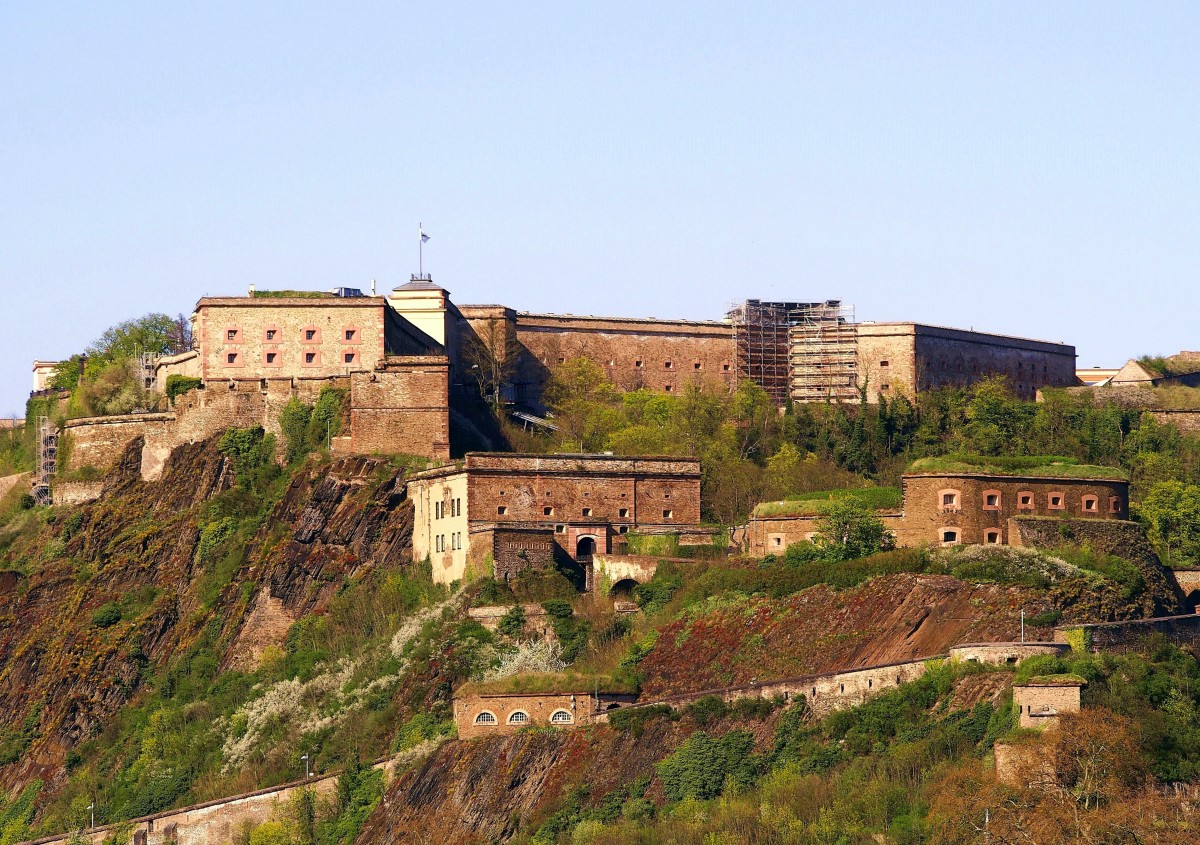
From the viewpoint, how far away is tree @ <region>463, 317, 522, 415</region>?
109000mm

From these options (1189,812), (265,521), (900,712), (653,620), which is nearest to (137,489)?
(265,521)

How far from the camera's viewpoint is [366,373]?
320 ft

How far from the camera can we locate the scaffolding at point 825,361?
379 ft

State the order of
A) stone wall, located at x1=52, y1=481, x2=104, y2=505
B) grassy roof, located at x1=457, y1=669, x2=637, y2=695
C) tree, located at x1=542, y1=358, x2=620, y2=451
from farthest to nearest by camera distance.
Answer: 1. stone wall, located at x1=52, y1=481, x2=104, y2=505
2. tree, located at x1=542, y1=358, x2=620, y2=451
3. grassy roof, located at x1=457, y1=669, x2=637, y2=695

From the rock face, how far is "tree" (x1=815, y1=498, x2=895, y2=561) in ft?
55.6

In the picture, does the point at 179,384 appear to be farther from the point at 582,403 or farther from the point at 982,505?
the point at 982,505

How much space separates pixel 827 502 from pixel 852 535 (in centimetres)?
341

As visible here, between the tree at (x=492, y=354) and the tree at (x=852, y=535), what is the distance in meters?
27.9

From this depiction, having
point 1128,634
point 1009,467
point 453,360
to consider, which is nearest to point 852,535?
point 1009,467

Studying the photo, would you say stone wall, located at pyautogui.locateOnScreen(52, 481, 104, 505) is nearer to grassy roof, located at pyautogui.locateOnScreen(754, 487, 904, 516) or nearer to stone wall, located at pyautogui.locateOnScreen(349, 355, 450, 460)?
stone wall, located at pyautogui.locateOnScreen(349, 355, 450, 460)

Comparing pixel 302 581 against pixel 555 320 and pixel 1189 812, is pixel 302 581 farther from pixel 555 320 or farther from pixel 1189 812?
pixel 1189 812

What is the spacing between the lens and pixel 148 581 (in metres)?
99.1

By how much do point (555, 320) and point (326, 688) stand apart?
32907mm

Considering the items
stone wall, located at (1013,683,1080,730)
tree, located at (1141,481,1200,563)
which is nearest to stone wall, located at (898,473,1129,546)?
tree, located at (1141,481,1200,563)
